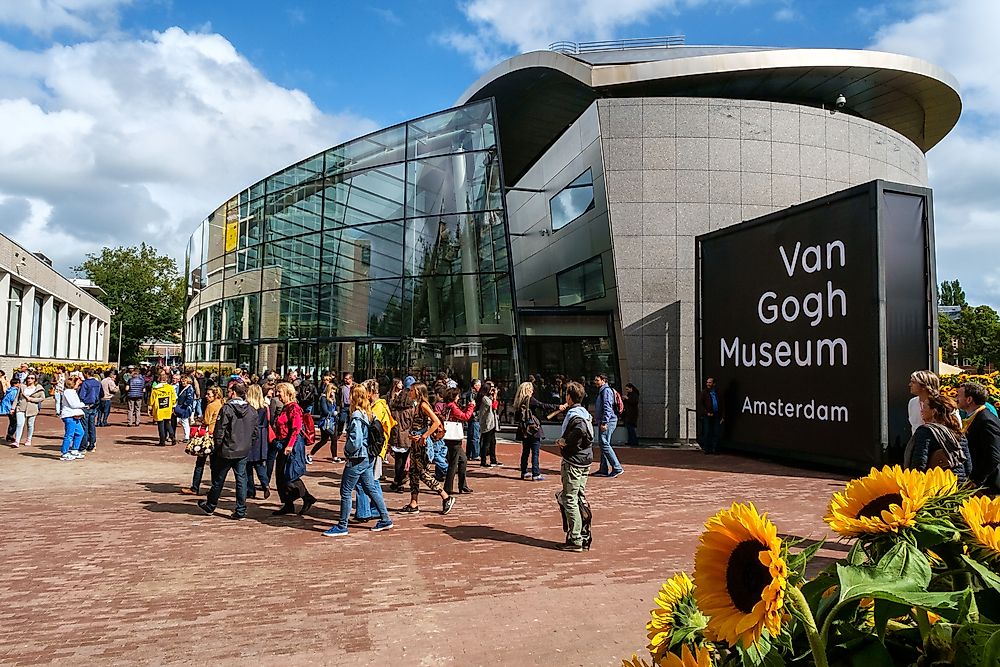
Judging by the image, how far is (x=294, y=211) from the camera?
24.6 m

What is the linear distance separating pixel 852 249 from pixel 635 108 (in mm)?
8770

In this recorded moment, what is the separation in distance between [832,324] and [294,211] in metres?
18.9

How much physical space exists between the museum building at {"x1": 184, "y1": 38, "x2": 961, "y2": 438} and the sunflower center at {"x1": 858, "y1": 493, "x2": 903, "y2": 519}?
17.4 metres

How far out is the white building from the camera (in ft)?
102

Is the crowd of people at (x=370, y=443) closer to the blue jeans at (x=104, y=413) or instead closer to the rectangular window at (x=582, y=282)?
the blue jeans at (x=104, y=413)

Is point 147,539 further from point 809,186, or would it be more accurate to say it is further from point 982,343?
point 982,343

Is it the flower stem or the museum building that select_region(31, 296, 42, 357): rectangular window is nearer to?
the museum building

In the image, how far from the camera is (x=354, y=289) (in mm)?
21938

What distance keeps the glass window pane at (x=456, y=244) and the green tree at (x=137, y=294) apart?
5259 centimetres

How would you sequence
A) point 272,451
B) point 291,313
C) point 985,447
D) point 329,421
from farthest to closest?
1. point 291,313
2. point 329,421
3. point 272,451
4. point 985,447

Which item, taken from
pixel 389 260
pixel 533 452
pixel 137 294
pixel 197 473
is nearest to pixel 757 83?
pixel 389 260

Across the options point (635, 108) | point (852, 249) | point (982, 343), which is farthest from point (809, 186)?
point (982, 343)

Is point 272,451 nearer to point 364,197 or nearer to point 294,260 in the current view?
point 364,197

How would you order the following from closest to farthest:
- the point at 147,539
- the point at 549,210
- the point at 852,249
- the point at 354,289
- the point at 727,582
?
the point at 727,582 → the point at 147,539 → the point at 852,249 → the point at 354,289 → the point at 549,210
